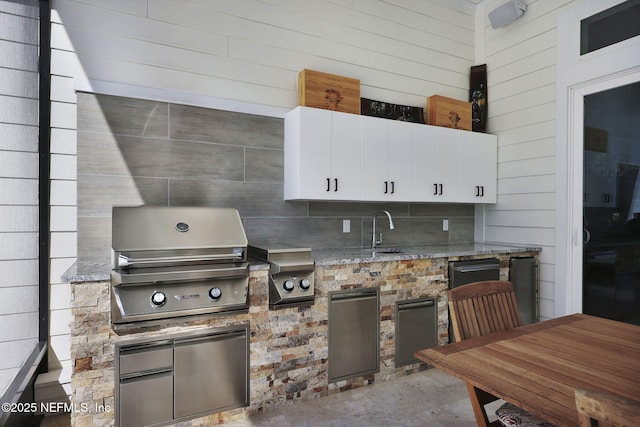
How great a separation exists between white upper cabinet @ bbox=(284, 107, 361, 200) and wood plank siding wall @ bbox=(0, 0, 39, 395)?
→ 175 cm

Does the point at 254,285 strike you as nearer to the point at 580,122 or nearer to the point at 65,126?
the point at 65,126

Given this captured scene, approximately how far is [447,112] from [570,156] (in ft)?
3.90

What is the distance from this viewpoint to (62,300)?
2629 millimetres

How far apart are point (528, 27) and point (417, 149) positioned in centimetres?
174

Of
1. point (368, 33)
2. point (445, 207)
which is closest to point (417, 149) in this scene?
point (445, 207)

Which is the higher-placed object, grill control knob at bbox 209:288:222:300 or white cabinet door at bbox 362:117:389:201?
white cabinet door at bbox 362:117:389:201

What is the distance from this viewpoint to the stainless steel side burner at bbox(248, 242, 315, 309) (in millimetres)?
2508

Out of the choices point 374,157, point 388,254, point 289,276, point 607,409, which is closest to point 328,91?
point 374,157

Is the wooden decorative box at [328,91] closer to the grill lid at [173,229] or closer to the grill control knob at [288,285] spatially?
the grill lid at [173,229]

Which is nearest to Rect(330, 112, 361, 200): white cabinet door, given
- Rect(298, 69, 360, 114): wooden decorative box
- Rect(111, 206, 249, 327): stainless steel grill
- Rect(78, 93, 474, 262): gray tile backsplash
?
Rect(298, 69, 360, 114): wooden decorative box

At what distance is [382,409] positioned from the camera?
2584 millimetres

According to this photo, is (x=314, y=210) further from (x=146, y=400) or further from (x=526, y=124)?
(x=526, y=124)

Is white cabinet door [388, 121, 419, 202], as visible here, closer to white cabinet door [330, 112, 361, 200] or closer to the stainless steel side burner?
white cabinet door [330, 112, 361, 200]

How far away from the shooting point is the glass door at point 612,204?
310cm
